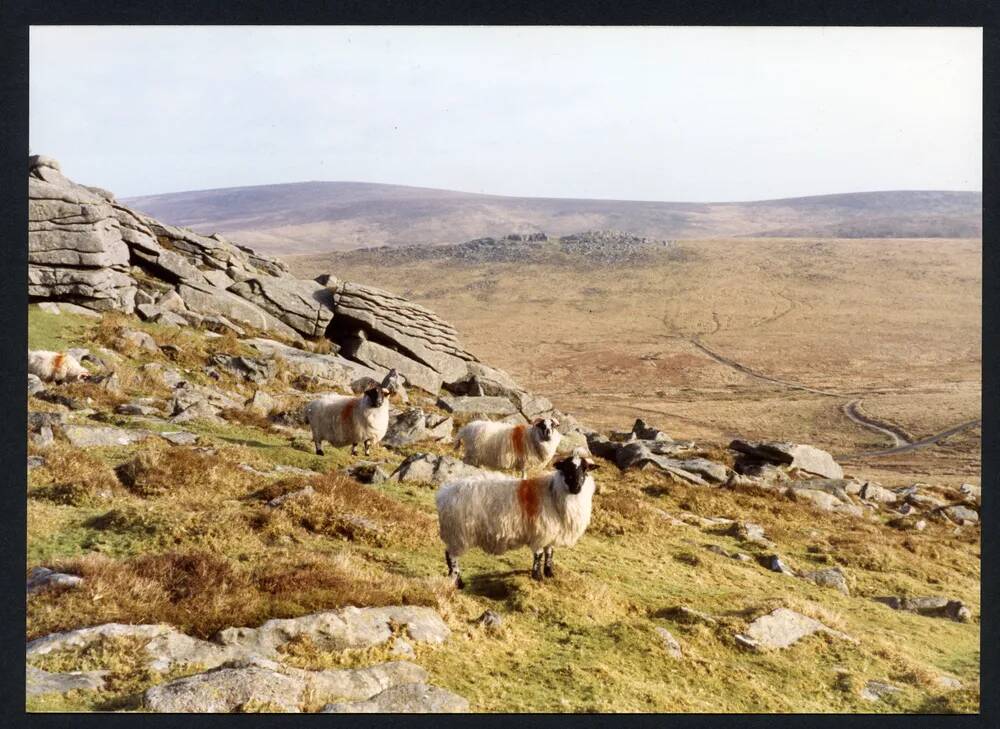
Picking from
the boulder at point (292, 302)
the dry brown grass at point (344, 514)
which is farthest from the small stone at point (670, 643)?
the boulder at point (292, 302)

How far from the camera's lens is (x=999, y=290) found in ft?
35.4

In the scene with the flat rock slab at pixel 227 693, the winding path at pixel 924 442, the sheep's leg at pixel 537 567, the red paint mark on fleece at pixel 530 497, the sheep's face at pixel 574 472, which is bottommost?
the winding path at pixel 924 442

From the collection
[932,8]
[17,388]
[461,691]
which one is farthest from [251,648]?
[932,8]

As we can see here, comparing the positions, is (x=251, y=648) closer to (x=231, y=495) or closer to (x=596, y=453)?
(x=231, y=495)

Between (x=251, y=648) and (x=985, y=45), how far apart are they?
13.5 meters

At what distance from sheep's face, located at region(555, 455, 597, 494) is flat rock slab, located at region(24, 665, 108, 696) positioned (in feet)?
22.9

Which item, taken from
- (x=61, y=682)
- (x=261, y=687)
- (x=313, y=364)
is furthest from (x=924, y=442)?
(x=61, y=682)

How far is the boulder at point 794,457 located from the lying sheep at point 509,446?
49.9 feet

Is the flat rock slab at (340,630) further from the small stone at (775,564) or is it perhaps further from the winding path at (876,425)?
the winding path at (876,425)

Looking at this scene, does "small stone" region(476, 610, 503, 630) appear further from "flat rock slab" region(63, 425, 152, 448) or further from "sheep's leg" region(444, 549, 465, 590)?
"flat rock slab" region(63, 425, 152, 448)

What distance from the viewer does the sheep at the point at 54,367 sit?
22031mm

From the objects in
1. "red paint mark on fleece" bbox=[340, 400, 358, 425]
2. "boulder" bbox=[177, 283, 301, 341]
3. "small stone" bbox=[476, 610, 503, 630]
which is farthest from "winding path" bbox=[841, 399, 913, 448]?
"small stone" bbox=[476, 610, 503, 630]

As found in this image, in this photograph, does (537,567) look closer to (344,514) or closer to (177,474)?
(344,514)

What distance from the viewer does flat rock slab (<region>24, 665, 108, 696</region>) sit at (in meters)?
7.89
